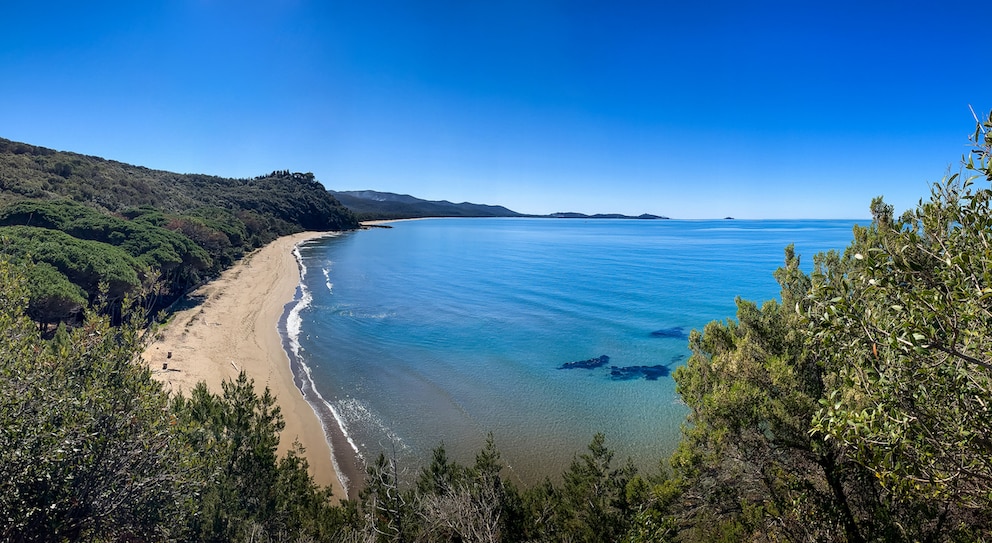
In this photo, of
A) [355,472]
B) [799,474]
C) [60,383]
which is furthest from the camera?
[355,472]

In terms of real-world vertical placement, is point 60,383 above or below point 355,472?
above

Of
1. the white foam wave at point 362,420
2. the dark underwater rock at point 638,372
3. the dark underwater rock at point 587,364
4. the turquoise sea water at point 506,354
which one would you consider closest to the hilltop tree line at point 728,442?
the white foam wave at point 362,420

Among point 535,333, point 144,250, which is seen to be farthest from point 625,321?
point 144,250

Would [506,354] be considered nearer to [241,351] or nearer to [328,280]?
[241,351]

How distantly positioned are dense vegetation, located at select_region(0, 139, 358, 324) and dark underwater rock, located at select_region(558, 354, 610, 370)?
21148 mm

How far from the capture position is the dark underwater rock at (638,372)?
25.4 meters

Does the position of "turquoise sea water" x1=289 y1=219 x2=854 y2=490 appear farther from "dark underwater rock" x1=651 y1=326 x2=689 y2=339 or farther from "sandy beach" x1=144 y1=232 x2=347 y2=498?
"sandy beach" x1=144 y1=232 x2=347 y2=498

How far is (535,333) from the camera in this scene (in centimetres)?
3384

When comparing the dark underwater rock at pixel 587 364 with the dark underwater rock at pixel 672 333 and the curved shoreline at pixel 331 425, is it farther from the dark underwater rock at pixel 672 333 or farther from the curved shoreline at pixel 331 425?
the curved shoreline at pixel 331 425

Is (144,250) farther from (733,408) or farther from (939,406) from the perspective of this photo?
(939,406)

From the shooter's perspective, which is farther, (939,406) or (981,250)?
(939,406)

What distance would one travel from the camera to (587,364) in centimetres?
2716

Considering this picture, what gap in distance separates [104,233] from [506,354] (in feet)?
112

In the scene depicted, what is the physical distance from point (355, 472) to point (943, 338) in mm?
16823
